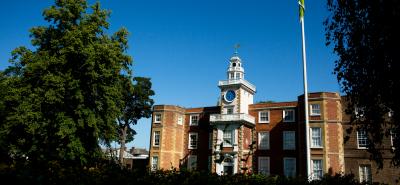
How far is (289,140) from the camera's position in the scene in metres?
41.4

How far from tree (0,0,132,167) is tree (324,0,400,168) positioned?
17710mm

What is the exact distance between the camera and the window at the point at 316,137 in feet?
124

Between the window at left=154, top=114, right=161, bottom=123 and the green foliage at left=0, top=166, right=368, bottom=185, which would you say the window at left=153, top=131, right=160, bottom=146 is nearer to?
the window at left=154, top=114, right=161, bottom=123

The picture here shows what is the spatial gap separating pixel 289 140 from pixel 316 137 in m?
4.04

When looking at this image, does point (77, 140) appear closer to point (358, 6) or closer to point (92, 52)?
point (92, 52)

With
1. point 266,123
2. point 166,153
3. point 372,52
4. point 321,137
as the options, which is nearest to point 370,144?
point 372,52

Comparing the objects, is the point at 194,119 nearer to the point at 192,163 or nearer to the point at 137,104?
the point at 137,104

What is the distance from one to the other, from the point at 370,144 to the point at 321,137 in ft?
83.8

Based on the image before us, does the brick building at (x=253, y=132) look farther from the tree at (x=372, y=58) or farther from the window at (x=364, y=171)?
the tree at (x=372, y=58)

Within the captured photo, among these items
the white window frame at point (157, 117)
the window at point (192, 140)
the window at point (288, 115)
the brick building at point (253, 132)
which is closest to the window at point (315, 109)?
the brick building at point (253, 132)

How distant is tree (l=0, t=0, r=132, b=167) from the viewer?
24562 mm

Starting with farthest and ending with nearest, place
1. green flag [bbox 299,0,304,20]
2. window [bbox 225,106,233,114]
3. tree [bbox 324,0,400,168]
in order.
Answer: window [bbox 225,106,233,114], green flag [bbox 299,0,304,20], tree [bbox 324,0,400,168]

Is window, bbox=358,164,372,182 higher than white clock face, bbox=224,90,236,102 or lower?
lower

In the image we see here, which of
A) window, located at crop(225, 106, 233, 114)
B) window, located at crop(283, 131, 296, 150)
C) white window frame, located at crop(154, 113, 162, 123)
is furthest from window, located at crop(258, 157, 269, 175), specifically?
white window frame, located at crop(154, 113, 162, 123)
